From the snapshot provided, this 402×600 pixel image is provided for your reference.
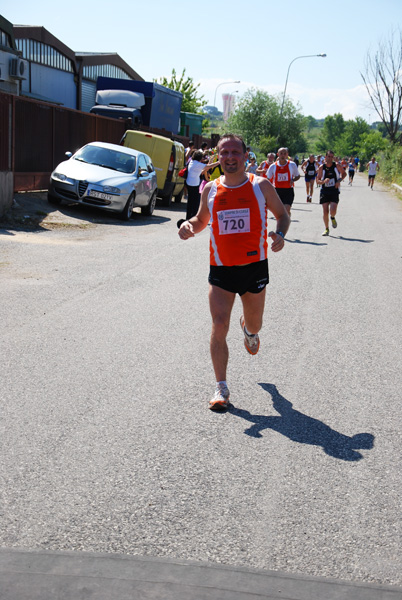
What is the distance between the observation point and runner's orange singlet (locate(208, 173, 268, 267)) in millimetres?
5031

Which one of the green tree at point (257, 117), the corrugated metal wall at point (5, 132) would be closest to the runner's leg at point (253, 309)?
the corrugated metal wall at point (5, 132)

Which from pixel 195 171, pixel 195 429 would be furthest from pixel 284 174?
pixel 195 429

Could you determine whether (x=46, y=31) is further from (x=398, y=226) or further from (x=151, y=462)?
(x=151, y=462)

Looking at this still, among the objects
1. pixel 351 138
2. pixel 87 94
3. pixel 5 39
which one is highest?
pixel 5 39

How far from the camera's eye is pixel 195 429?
461 centimetres

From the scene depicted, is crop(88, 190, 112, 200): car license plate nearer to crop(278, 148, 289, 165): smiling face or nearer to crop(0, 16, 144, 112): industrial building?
crop(278, 148, 289, 165): smiling face

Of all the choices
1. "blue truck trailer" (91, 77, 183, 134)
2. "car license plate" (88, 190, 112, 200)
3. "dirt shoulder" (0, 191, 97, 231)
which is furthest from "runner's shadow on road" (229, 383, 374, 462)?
"blue truck trailer" (91, 77, 183, 134)

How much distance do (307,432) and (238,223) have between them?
1.45 metres

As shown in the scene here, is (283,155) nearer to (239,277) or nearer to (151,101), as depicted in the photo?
(239,277)

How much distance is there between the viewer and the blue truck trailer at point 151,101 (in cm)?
2977

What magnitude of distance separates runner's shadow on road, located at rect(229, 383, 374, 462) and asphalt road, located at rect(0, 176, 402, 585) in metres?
0.01

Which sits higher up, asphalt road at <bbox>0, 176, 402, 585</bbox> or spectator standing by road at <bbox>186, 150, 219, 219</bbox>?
spectator standing by road at <bbox>186, 150, 219, 219</bbox>

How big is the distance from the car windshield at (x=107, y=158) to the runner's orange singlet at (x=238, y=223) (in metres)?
13.6

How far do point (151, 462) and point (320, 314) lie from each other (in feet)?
15.4
